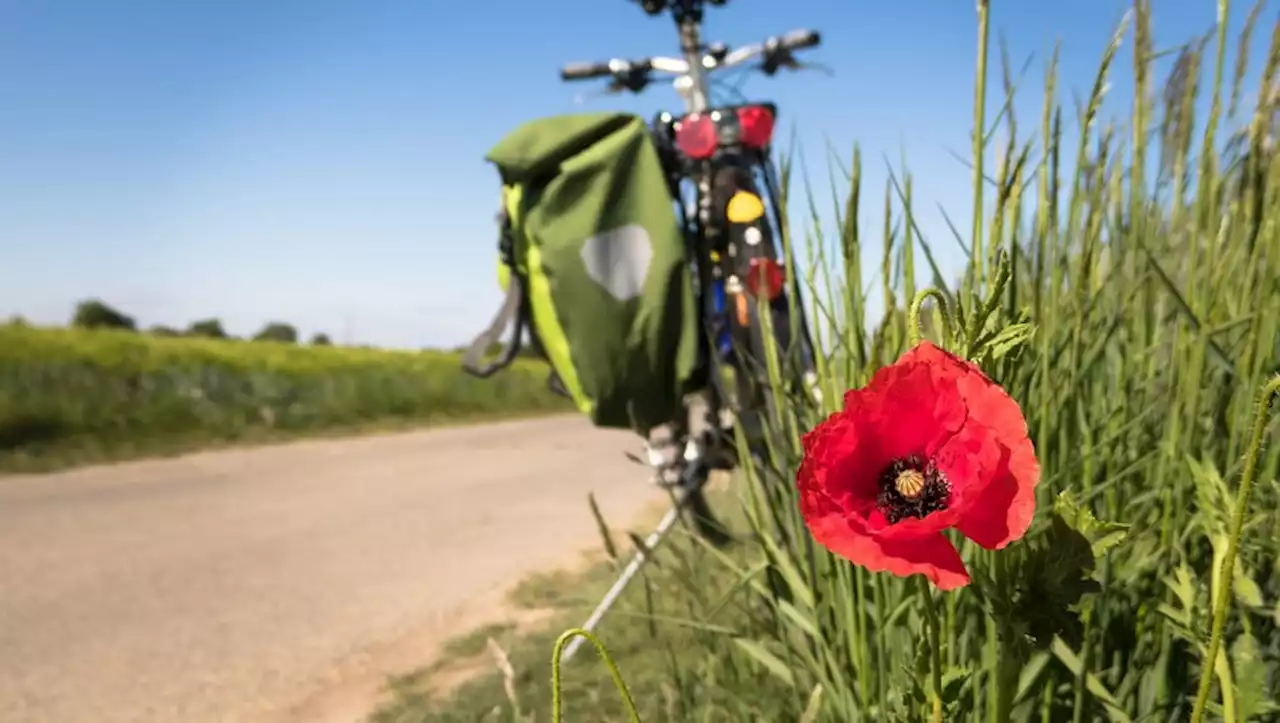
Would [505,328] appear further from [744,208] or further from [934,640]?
[934,640]

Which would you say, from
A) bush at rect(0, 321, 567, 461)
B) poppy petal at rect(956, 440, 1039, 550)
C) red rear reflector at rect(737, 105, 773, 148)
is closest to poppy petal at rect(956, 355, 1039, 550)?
poppy petal at rect(956, 440, 1039, 550)

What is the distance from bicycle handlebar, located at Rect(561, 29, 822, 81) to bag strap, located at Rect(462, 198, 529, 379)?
112 centimetres

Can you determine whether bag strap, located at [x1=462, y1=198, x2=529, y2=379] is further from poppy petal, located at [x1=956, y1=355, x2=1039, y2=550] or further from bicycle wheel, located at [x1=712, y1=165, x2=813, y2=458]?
poppy petal, located at [x1=956, y1=355, x2=1039, y2=550]

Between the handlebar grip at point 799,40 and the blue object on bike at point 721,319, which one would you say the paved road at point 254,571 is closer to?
the blue object on bike at point 721,319

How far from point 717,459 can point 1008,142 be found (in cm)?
187

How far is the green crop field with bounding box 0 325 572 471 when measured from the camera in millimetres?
5871

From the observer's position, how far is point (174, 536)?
383 centimetres

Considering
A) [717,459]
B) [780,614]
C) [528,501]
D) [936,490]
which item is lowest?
[528,501]

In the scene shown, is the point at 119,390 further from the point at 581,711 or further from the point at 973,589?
the point at 973,589

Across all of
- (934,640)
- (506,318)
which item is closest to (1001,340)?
(934,640)

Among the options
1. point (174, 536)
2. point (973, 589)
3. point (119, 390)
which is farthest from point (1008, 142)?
point (119, 390)

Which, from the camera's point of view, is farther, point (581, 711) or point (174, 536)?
point (174, 536)

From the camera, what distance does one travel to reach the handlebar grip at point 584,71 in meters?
3.29

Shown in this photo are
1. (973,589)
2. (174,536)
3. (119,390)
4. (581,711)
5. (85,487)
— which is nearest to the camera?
(973,589)
